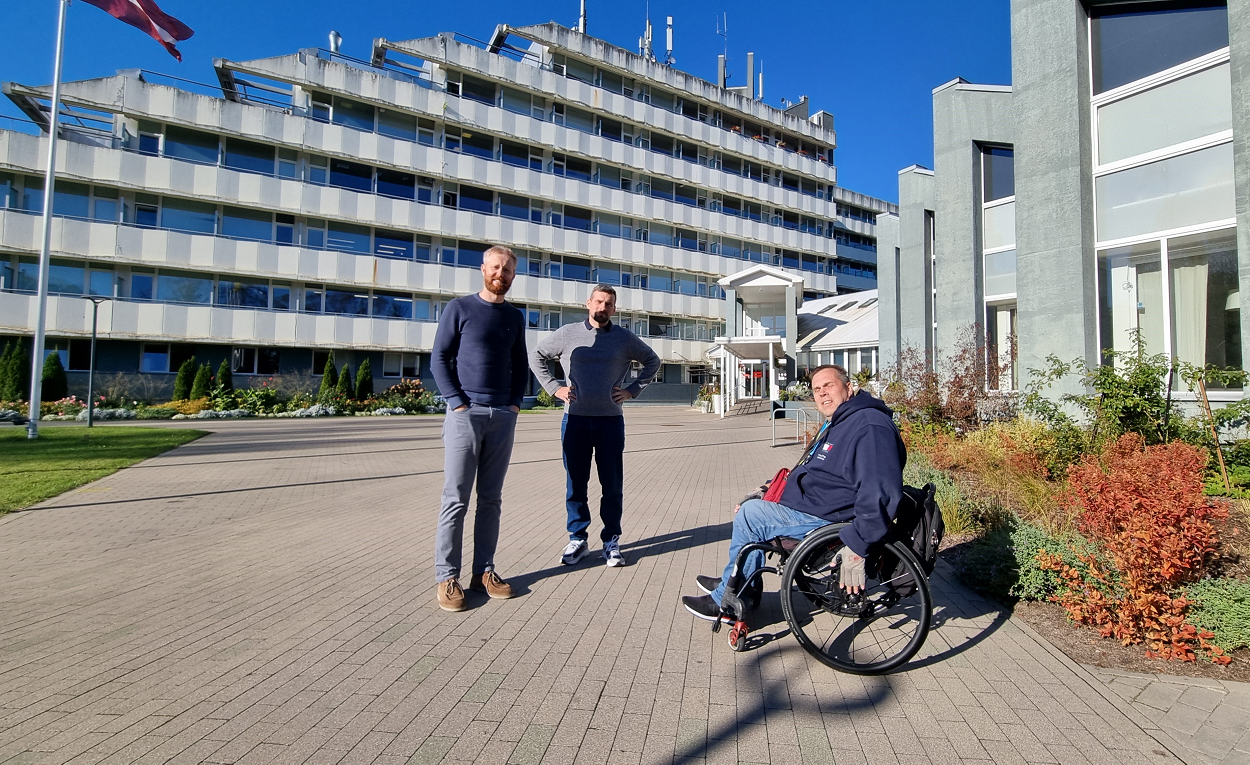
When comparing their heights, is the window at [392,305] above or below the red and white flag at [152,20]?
below

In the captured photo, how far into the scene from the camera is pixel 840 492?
3.32 meters

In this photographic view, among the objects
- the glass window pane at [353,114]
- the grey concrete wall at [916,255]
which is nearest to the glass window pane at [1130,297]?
the grey concrete wall at [916,255]

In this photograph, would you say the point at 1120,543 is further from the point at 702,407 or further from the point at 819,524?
the point at 702,407

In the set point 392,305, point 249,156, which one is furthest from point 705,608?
point 249,156

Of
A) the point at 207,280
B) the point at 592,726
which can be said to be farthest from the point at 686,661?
the point at 207,280

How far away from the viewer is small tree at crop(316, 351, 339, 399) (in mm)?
26969

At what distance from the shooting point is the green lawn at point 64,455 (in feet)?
25.5

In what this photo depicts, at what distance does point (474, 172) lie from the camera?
3341cm

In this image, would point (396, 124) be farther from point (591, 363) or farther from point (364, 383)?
point (591, 363)

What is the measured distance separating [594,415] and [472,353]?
128cm

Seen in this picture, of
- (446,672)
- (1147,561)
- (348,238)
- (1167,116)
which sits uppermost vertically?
(348,238)

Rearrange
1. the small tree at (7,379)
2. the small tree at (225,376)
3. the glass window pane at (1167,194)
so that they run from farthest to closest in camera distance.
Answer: the small tree at (225,376), the small tree at (7,379), the glass window pane at (1167,194)

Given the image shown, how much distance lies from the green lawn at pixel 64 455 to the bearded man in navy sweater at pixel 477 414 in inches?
228

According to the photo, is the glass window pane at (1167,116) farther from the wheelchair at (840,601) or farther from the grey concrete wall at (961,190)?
the wheelchair at (840,601)
